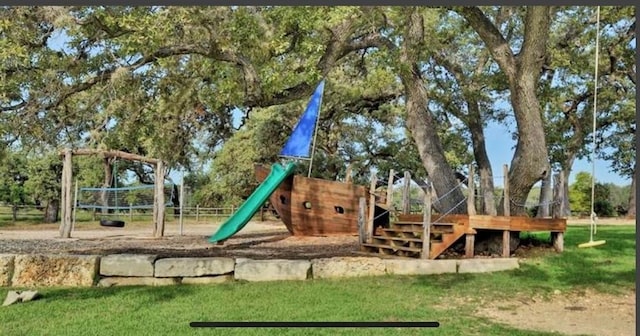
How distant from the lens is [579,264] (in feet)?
23.6

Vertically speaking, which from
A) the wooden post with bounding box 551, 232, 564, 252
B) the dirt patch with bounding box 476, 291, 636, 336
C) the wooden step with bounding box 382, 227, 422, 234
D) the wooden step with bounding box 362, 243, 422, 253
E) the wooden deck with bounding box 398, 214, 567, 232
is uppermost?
the wooden deck with bounding box 398, 214, 567, 232

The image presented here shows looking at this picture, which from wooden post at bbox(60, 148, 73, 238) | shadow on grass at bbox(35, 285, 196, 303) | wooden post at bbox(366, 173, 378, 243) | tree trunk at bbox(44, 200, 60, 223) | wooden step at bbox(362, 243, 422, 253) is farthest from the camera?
tree trunk at bbox(44, 200, 60, 223)

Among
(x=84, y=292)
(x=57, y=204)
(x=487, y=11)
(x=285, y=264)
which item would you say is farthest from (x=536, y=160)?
(x=57, y=204)

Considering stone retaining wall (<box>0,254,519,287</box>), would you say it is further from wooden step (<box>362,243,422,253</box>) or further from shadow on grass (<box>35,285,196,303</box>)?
wooden step (<box>362,243,422,253</box>)

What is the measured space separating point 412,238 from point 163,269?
10.9 feet

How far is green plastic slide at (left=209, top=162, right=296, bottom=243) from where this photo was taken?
29.4 feet

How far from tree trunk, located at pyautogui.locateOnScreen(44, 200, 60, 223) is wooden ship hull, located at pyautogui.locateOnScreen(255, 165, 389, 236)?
10748mm

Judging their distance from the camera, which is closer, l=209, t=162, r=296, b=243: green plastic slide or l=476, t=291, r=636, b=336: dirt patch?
l=476, t=291, r=636, b=336: dirt patch

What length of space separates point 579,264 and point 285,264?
12.4ft

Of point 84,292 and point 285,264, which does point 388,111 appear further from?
point 84,292

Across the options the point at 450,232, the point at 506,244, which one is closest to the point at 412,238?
the point at 450,232

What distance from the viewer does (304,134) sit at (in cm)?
1101

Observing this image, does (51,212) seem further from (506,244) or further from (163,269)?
(506,244)

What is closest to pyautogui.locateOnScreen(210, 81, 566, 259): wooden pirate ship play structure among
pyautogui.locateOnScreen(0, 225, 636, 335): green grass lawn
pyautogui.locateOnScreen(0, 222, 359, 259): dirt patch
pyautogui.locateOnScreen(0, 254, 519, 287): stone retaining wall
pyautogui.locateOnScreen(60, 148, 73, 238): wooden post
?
pyautogui.locateOnScreen(0, 222, 359, 259): dirt patch
